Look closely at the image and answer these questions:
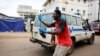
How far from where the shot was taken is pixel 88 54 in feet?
27.9

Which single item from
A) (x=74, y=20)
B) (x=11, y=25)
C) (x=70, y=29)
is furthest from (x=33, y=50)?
(x=11, y=25)

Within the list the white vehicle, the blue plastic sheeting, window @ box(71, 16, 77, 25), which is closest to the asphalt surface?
the white vehicle

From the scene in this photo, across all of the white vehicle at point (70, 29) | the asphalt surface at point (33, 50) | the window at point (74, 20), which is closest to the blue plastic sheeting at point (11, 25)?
the asphalt surface at point (33, 50)

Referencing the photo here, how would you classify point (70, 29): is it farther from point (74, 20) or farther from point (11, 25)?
point (11, 25)

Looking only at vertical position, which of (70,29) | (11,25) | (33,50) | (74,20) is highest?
(74,20)

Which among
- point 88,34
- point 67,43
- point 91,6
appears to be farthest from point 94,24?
point 91,6

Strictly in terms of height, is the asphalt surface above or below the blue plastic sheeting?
below

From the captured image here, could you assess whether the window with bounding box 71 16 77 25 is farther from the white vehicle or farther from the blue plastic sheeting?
the blue plastic sheeting

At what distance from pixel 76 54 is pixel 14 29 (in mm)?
15481

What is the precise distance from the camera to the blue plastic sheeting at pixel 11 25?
71.9ft

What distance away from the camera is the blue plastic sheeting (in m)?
21.9

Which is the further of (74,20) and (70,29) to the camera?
(74,20)

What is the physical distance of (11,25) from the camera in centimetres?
2244

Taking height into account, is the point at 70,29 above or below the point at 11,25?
below
